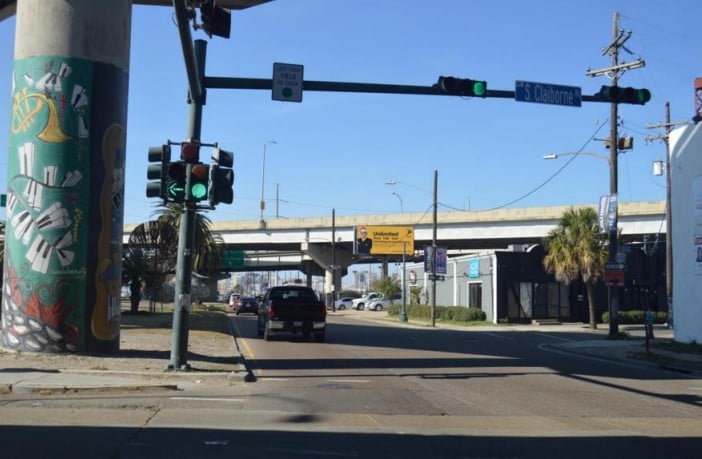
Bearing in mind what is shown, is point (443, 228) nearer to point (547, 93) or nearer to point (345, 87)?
point (547, 93)

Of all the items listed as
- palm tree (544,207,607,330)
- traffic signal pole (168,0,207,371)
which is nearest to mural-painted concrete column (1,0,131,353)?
traffic signal pole (168,0,207,371)

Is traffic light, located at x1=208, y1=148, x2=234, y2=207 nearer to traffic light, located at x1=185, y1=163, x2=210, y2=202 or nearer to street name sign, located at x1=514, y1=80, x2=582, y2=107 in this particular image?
traffic light, located at x1=185, y1=163, x2=210, y2=202

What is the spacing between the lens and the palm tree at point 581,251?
39.3m

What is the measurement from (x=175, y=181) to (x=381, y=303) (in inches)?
2467

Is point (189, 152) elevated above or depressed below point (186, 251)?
above

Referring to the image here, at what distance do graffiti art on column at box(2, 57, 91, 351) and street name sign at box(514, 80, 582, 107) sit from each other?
10.2 meters

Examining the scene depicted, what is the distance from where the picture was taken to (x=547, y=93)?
52.9 ft

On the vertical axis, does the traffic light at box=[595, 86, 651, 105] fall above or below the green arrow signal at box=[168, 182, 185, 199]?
above

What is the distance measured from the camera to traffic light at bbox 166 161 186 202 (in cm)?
1386

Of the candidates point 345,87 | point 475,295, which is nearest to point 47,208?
point 345,87

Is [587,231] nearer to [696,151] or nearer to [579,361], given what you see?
[696,151]

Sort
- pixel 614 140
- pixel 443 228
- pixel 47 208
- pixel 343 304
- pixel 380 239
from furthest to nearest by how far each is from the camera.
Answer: pixel 343 304 → pixel 380 239 → pixel 443 228 → pixel 614 140 → pixel 47 208

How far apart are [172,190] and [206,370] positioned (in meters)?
3.74

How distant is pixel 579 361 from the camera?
20.9 m
